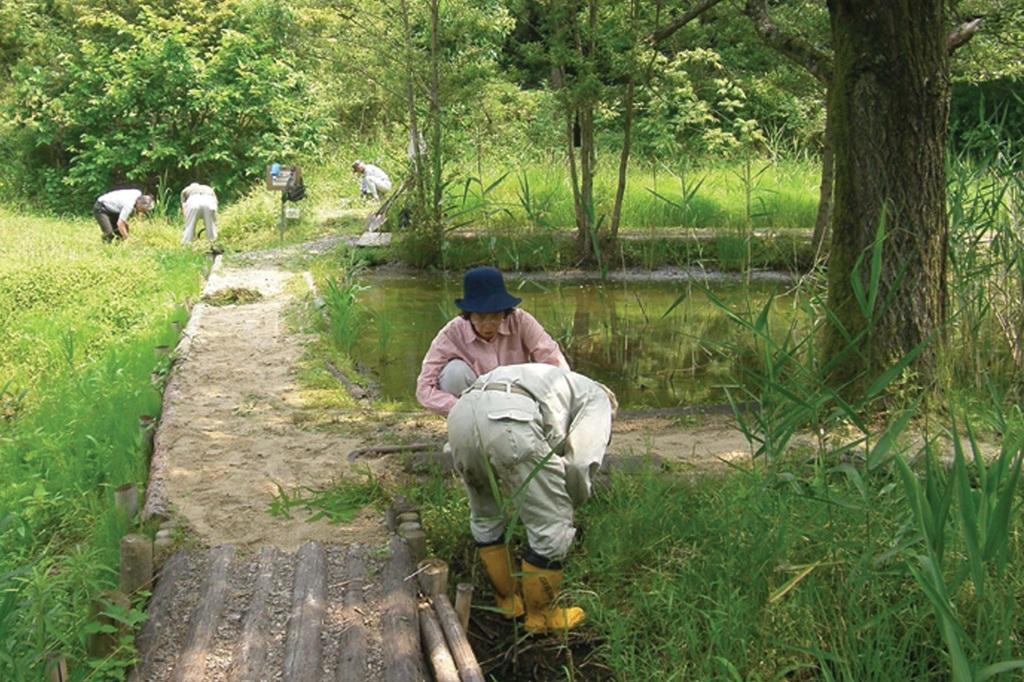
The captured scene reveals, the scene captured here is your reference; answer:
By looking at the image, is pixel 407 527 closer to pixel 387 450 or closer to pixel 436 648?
pixel 436 648

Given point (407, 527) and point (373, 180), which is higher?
point (373, 180)

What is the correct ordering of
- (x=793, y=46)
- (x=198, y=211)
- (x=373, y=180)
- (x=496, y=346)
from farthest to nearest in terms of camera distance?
(x=373, y=180) < (x=198, y=211) < (x=793, y=46) < (x=496, y=346)

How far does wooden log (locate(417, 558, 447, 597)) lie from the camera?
3.95 metres

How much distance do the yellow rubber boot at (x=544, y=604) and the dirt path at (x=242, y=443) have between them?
0.86m

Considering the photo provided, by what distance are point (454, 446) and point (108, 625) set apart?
4.31 feet

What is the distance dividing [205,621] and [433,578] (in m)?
0.83

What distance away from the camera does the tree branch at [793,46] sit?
263 inches

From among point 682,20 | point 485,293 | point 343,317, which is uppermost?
point 682,20

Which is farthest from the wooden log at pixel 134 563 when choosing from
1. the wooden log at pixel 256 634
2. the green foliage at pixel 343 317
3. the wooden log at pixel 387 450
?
the green foliage at pixel 343 317

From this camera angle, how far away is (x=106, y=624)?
355cm

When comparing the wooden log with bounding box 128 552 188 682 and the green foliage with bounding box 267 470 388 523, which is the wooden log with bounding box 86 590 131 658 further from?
the green foliage with bounding box 267 470 388 523

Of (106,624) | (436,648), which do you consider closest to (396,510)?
(436,648)

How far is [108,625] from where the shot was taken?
3.54 metres

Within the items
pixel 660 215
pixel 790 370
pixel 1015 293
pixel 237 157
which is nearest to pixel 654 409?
pixel 790 370
